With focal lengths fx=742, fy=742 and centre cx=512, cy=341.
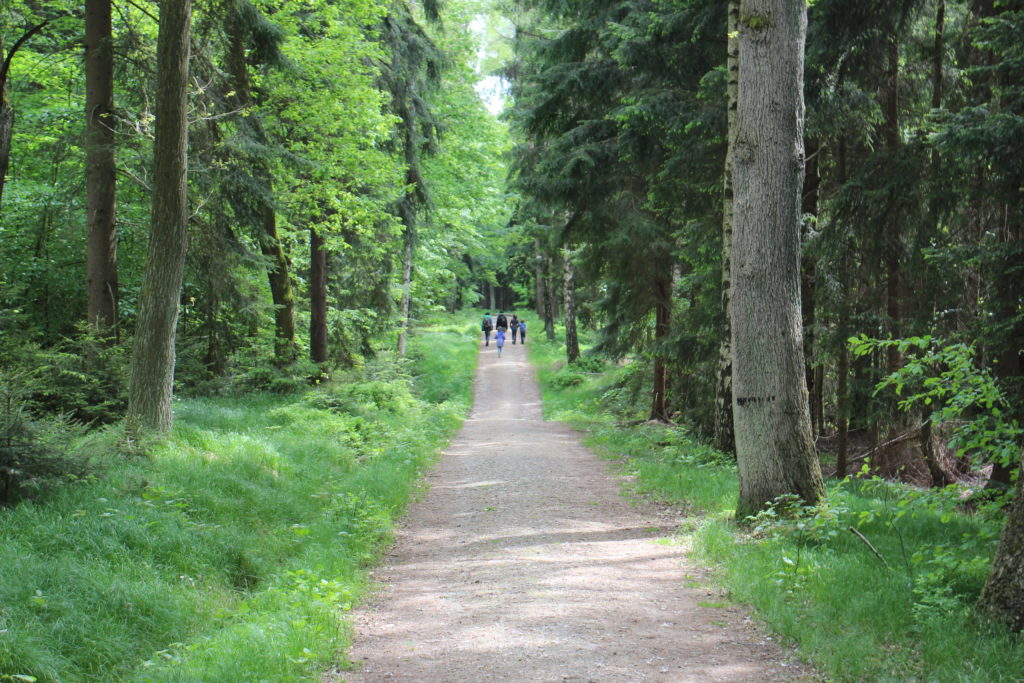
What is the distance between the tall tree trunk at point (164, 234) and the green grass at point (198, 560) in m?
0.63

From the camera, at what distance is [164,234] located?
30.8 ft

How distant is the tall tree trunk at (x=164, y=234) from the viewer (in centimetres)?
921

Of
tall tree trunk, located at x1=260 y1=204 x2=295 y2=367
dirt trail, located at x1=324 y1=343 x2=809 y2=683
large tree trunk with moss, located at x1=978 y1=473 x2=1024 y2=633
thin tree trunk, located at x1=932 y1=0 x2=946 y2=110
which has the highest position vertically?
thin tree trunk, located at x1=932 y1=0 x2=946 y2=110

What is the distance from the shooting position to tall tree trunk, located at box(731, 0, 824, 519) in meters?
7.15

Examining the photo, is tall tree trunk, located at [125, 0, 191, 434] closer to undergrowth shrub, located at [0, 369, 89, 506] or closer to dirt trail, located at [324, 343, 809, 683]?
undergrowth shrub, located at [0, 369, 89, 506]

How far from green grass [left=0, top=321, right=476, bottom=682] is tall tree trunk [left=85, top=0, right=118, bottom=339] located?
284cm

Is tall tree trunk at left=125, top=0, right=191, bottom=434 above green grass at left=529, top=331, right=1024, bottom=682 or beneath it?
above

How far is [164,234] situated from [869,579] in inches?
339

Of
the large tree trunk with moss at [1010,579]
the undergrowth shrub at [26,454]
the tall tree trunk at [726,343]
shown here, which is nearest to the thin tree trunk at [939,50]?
the tall tree trunk at [726,343]

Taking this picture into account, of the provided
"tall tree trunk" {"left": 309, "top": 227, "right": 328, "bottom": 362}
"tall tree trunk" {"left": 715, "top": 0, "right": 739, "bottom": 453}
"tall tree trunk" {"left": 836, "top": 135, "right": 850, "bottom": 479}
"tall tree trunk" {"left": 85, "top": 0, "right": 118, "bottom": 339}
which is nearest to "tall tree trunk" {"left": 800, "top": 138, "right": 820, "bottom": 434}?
"tall tree trunk" {"left": 836, "top": 135, "right": 850, "bottom": 479}

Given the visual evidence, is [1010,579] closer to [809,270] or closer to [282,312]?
[809,270]

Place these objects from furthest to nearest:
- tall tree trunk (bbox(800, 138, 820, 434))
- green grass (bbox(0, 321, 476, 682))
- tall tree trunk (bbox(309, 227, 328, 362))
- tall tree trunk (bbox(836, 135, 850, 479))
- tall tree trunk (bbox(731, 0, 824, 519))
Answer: tall tree trunk (bbox(309, 227, 328, 362)) < tall tree trunk (bbox(800, 138, 820, 434)) < tall tree trunk (bbox(836, 135, 850, 479)) < tall tree trunk (bbox(731, 0, 824, 519)) < green grass (bbox(0, 321, 476, 682))

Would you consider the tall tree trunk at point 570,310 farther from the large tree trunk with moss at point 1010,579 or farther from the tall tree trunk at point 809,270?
the large tree trunk with moss at point 1010,579

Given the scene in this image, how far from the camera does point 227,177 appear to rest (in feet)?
41.3
